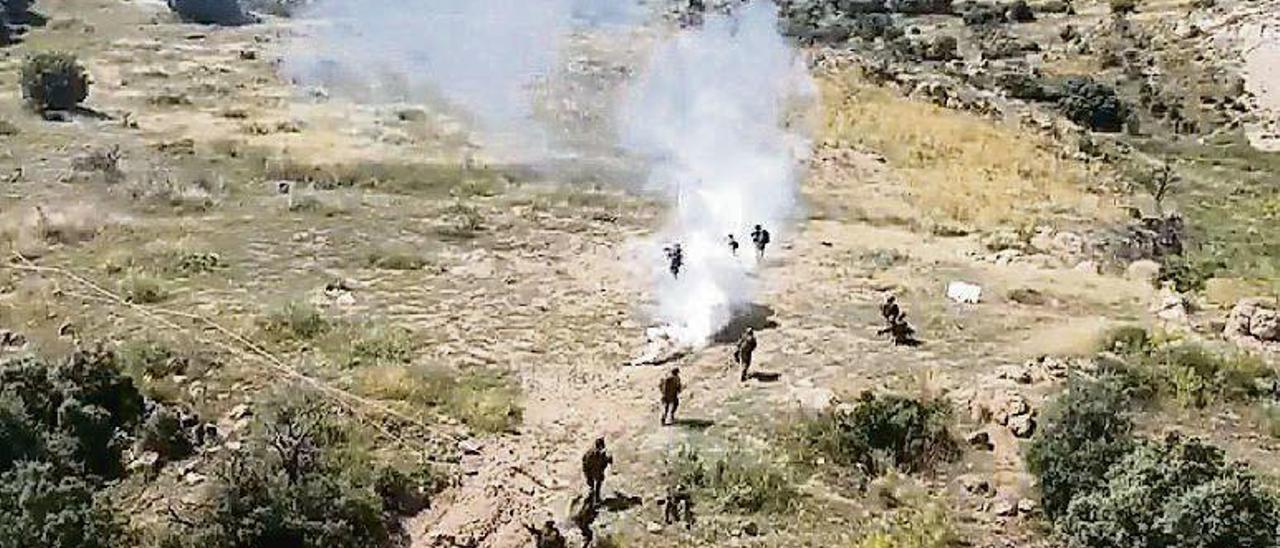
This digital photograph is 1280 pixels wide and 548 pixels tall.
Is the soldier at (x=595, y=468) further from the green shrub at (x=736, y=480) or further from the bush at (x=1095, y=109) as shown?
the bush at (x=1095, y=109)

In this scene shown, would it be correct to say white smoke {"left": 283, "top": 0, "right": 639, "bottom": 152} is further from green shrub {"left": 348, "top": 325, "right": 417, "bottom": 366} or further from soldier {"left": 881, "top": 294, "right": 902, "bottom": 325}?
soldier {"left": 881, "top": 294, "right": 902, "bottom": 325}

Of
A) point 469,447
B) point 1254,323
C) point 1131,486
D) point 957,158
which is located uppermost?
point 1131,486

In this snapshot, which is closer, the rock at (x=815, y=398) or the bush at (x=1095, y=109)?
the rock at (x=815, y=398)

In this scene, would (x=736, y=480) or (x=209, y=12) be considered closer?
(x=736, y=480)

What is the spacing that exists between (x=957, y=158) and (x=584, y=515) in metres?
26.5

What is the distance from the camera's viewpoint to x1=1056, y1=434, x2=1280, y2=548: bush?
14.9m

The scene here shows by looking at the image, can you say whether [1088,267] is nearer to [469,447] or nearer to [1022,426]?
[1022,426]

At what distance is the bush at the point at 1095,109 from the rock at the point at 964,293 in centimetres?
2845

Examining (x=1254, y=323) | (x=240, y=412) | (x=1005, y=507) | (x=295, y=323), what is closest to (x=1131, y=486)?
(x=1005, y=507)

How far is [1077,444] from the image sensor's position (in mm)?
16953

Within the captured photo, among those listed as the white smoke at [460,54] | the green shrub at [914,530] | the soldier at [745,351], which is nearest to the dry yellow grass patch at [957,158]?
the white smoke at [460,54]

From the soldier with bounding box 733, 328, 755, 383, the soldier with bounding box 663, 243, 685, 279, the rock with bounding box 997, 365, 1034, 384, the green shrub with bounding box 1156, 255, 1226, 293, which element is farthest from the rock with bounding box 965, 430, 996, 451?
the green shrub with bounding box 1156, 255, 1226, 293

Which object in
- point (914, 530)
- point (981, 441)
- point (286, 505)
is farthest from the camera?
point (981, 441)

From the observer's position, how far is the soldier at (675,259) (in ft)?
82.7
